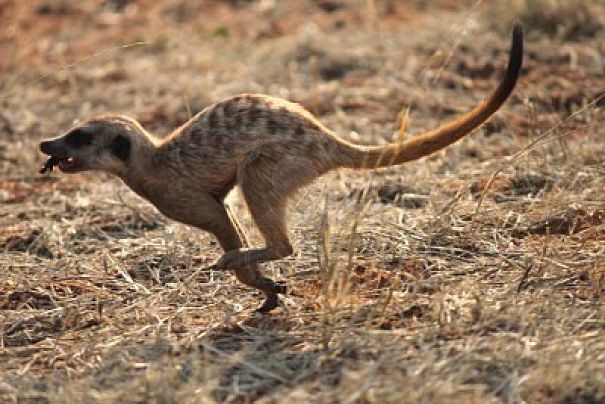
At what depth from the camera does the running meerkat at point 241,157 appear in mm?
5688

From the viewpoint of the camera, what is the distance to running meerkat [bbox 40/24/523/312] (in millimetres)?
5688

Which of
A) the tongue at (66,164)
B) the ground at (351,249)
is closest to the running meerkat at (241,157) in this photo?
the tongue at (66,164)

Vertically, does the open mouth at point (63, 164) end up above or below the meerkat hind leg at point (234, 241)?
above

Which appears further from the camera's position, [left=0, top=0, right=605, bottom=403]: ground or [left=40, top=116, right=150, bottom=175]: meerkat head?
[left=40, top=116, right=150, bottom=175]: meerkat head

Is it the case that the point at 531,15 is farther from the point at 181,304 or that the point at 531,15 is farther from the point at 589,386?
the point at 589,386

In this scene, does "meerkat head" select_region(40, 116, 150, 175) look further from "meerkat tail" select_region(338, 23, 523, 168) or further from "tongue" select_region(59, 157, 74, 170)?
"meerkat tail" select_region(338, 23, 523, 168)

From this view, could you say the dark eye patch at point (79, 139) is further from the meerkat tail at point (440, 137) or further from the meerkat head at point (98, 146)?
the meerkat tail at point (440, 137)

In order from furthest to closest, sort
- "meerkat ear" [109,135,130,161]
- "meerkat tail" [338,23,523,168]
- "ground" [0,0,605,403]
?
1. "meerkat ear" [109,135,130,161]
2. "meerkat tail" [338,23,523,168]
3. "ground" [0,0,605,403]

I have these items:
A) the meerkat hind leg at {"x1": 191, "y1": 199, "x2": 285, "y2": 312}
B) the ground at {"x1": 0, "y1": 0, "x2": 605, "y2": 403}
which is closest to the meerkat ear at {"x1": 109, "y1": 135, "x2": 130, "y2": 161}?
the meerkat hind leg at {"x1": 191, "y1": 199, "x2": 285, "y2": 312}

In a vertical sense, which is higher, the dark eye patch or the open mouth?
the dark eye patch

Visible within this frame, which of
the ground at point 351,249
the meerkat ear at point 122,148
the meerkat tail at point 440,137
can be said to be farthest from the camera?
the meerkat ear at point 122,148

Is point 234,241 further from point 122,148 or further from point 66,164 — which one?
point 66,164

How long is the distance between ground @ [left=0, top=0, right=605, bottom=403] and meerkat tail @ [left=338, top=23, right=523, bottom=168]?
19 cm

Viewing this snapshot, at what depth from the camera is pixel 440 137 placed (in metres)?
5.76
